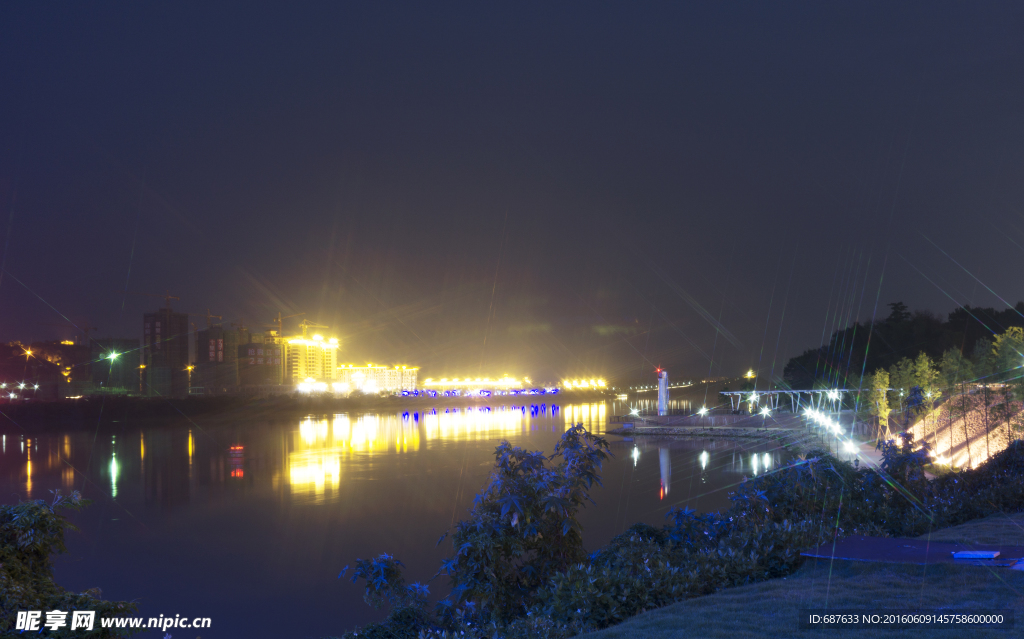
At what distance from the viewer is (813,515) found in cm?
668

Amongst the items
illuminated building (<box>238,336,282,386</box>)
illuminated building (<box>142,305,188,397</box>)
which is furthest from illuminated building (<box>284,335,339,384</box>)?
illuminated building (<box>142,305,188,397</box>)

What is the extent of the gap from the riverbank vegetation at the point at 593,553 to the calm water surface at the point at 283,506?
265 inches

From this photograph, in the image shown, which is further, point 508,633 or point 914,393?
point 914,393

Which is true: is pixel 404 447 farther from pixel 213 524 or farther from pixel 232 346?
pixel 232 346

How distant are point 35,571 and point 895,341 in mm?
60269

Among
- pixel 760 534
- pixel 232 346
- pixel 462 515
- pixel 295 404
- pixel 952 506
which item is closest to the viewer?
pixel 760 534

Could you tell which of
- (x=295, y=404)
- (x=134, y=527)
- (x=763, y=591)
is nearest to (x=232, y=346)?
(x=295, y=404)

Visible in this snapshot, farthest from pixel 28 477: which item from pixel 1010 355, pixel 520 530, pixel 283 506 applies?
pixel 1010 355

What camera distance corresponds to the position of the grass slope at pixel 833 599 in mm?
3703

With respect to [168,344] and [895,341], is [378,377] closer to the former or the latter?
[168,344]

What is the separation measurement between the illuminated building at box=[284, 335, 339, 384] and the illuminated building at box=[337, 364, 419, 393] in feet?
11.7

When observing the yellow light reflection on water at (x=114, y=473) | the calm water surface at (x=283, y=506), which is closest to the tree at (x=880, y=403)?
the calm water surface at (x=283, y=506)

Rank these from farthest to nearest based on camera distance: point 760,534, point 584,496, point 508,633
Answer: point 584,496
point 760,534
point 508,633

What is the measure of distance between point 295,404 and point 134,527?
7492 centimetres
